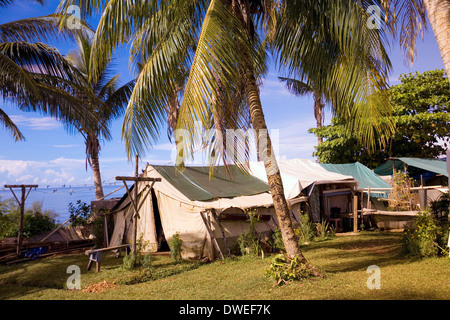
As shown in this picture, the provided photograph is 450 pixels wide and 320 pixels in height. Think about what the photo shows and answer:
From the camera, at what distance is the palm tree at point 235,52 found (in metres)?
6.25

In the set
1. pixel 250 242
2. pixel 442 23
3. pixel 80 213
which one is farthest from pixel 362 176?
pixel 442 23

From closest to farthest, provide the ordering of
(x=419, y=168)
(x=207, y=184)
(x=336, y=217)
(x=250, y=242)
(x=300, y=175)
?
(x=250, y=242), (x=207, y=184), (x=300, y=175), (x=336, y=217), (x=419, y=168)

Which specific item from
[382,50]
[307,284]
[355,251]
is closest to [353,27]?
[382,50]

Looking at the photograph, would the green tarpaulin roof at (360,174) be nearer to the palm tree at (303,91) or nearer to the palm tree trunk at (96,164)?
the palm tree at (303,91)

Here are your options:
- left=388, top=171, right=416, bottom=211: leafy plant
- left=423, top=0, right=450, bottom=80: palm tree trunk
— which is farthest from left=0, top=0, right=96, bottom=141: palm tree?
left=388, top=171, right=416, bottom=211: leafy plant

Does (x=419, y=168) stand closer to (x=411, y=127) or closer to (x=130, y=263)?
(x=411, y=127)

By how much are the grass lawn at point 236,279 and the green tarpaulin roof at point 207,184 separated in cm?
235

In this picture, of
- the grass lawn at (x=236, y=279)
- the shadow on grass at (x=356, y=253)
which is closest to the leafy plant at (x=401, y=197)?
the shadow on grass at (x=356, y=253)

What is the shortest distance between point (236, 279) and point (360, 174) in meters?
13.1

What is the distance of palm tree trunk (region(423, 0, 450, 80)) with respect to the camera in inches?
203

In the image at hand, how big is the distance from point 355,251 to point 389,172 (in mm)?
13155

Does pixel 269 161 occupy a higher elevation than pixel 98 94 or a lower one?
lower

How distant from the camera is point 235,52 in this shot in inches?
249

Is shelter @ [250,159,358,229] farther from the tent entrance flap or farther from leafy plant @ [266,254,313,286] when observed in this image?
leafy plant @ [266,254,313,286]
